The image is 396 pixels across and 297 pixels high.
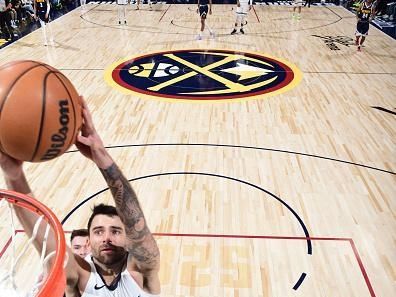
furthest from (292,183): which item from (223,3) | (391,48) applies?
(223,3)

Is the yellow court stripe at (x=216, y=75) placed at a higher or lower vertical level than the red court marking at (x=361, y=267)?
lower

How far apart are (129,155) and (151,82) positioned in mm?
3036

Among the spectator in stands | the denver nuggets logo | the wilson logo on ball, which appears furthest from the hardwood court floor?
the spectator in stands

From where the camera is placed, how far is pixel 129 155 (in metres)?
6.01

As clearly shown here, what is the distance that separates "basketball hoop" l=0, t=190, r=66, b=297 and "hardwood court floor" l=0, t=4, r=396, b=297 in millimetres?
1976

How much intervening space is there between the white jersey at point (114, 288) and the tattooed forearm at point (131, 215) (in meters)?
0.21

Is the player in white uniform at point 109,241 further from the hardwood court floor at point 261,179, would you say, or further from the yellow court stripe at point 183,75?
the yellow court stripe at point 183,75

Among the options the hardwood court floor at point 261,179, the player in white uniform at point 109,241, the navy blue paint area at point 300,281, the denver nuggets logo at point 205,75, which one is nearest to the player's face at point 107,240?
the player in white uniform at point 109,241

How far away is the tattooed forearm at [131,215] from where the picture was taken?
2.00 m

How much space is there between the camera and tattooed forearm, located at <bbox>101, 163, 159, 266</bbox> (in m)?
2.00

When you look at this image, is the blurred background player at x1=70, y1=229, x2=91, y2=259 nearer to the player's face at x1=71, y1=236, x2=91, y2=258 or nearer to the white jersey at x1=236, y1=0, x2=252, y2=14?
the player's face at x1=71, y1=236, x2=91, y2=258

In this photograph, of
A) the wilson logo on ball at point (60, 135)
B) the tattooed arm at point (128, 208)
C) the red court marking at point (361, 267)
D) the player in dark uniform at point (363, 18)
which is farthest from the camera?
the player in dark uniform at point (363, 18)

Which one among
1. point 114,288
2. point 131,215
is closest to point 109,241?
point 114,288

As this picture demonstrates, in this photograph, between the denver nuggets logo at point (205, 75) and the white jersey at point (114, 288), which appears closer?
the white jersey at point (114, 288)
